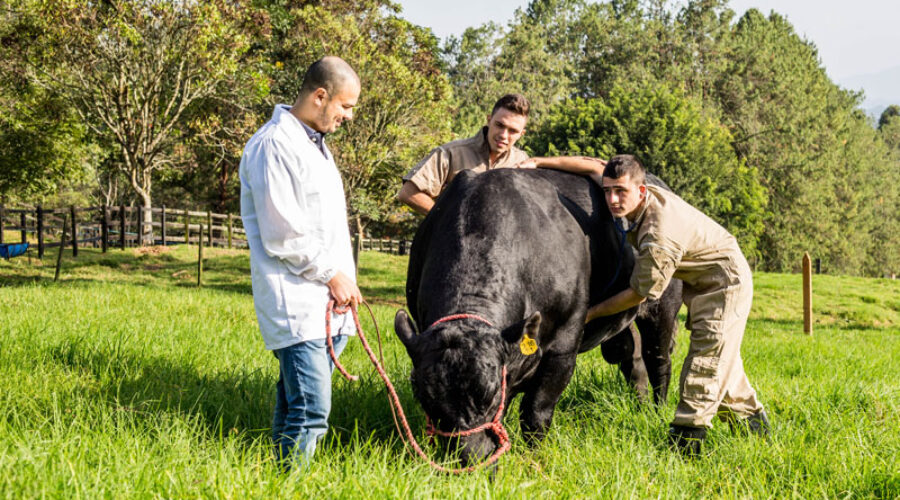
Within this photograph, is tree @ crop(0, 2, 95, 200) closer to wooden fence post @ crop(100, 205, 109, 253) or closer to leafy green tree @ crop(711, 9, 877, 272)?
wooden fence post @ crop(100, 205, 109, 253)

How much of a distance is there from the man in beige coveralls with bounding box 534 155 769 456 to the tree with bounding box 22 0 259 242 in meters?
19.5

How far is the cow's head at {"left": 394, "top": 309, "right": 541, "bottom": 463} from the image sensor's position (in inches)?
130

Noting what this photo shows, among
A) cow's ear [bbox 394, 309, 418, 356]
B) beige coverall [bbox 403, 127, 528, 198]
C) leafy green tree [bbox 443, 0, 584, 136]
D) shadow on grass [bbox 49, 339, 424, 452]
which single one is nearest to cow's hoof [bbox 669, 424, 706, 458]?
shadow on grass [bbox 49, 339, 424, 452]

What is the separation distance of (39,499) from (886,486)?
153 inches

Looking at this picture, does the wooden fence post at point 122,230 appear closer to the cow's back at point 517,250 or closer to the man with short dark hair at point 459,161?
the man with short dark hair at point 459,161

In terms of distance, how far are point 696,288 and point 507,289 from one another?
1.55 m

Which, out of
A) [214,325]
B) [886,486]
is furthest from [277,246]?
[214,325]

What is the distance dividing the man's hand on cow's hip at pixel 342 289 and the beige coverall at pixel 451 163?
2.08 meters

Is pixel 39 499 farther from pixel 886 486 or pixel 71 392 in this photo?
pixel 886 486

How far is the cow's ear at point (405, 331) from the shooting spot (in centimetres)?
351

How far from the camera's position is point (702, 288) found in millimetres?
4625

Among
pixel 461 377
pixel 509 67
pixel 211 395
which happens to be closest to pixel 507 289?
pixel 461 377

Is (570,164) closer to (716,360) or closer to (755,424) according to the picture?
(716,360)

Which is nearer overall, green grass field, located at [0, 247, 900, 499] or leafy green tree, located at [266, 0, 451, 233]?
green grass field, located at [0, 247, 900, 499]
